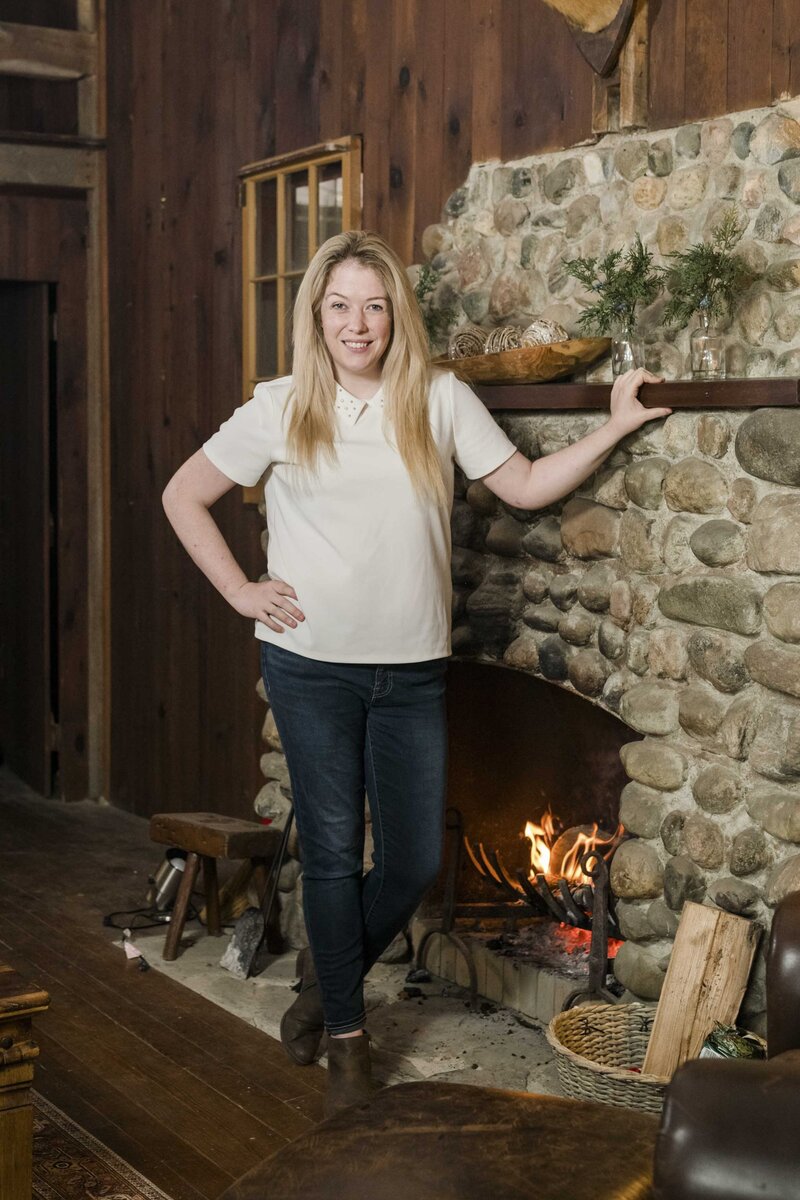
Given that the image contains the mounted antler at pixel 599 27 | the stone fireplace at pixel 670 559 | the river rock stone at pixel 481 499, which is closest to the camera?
the stone fireplace at pixel 670 559

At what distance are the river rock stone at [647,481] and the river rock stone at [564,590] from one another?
31 centimetres

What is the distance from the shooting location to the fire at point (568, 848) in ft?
12.1

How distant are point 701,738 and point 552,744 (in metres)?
0.89

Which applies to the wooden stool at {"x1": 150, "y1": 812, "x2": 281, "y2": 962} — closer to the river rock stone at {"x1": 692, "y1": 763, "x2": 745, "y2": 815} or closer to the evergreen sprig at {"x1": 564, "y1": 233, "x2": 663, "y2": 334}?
the river rock stone at {"x1": 692, "y1": 763, "x2": 745, "y2": 815}

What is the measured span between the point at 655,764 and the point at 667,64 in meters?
1.50

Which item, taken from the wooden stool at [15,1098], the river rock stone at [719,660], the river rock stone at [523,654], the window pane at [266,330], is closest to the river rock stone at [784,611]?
the river rock stone at [719,660]

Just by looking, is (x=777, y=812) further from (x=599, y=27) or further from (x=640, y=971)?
(x=599, y=27)

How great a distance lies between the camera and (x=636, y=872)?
3.16 meters

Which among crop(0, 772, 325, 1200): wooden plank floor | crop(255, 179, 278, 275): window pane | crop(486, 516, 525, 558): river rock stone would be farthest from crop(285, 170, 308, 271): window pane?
crop(0, 772, 325, 1200): wooden plank floor

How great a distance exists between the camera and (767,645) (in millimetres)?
2861

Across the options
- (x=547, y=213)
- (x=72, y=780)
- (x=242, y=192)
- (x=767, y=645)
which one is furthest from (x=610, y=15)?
(x=72, y=780)

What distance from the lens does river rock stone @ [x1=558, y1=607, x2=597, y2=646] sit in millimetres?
3355

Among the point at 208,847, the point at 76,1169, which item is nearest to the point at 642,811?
the point at 76,1169

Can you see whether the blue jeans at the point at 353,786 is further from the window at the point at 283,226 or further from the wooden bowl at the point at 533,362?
the window at the point at 283,226
